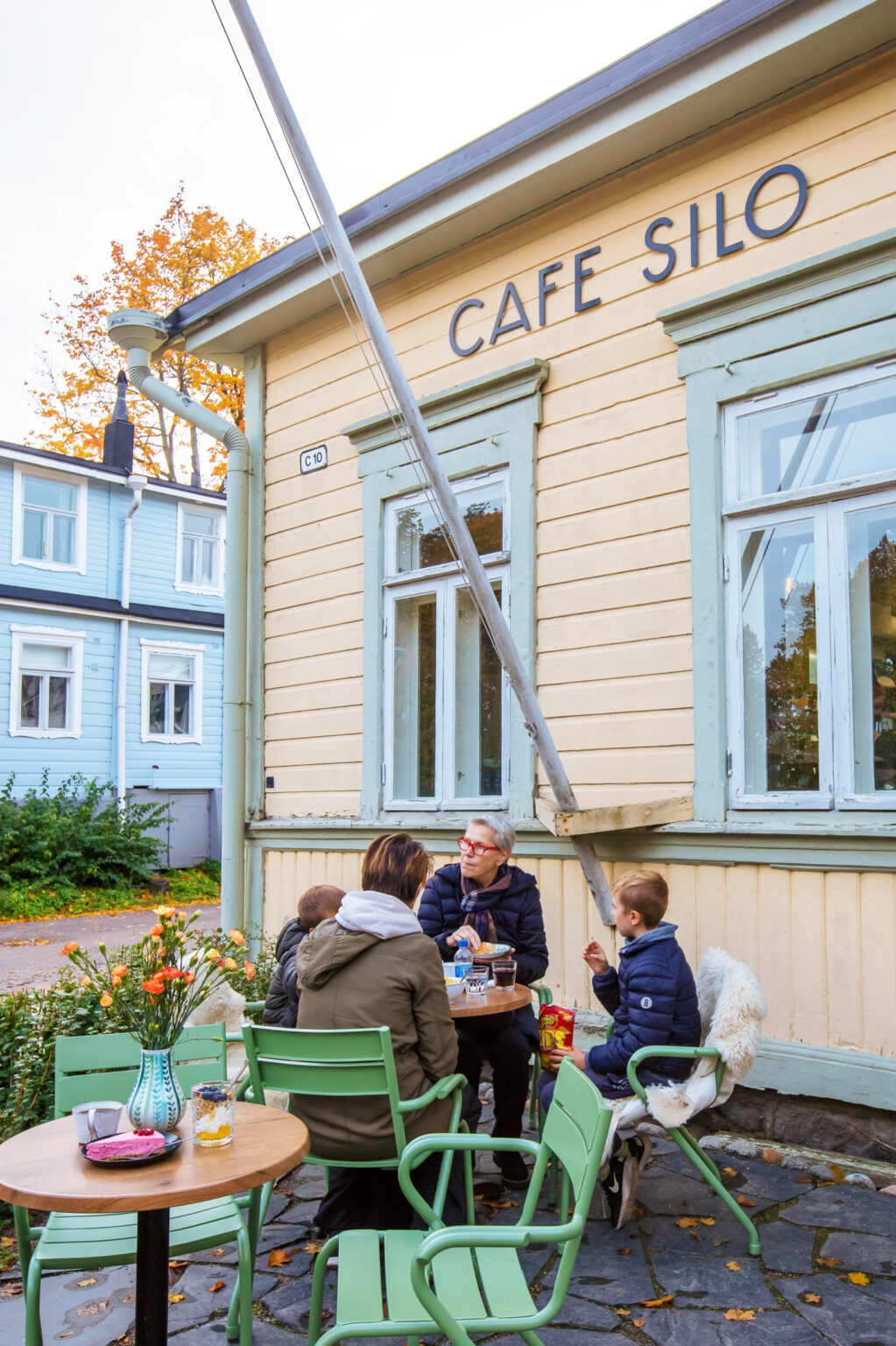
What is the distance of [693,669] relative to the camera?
492 cm

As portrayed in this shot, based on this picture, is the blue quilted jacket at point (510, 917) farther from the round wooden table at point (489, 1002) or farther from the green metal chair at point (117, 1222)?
the green metal chair at point (117, 1222)

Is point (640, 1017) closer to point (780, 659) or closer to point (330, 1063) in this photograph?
point (330, 1063)

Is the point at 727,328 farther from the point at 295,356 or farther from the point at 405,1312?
the point at 405,1312

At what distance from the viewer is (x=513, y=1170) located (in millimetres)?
4160

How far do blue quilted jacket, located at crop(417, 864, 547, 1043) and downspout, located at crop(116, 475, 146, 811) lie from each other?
14233 millimetres

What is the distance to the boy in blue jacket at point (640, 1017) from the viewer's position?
369 centimetres

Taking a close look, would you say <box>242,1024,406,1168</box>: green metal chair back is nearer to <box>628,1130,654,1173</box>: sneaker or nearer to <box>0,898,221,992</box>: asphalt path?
<box>628,1130,654,1173</box>: sneaker

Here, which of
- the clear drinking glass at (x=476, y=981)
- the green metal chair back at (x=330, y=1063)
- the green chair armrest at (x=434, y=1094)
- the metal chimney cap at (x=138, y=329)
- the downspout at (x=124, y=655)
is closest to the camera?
the green metal chair back at (x=330, y=1063)

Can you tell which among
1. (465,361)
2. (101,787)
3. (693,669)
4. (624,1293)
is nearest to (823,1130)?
(624,1293)

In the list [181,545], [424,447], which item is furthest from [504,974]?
[181,545]

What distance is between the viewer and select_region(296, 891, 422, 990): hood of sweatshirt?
→ 10.5ft

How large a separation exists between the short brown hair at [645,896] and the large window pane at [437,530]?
2512 mm

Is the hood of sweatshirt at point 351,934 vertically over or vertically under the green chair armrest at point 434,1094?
over

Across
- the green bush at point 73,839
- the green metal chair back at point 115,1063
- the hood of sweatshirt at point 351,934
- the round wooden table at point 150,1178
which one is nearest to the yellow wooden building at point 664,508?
the hood of sweatshirt at point 351,934
